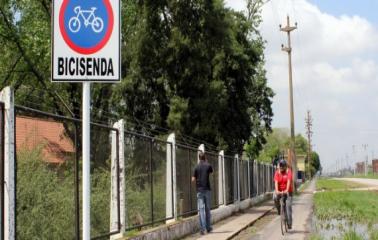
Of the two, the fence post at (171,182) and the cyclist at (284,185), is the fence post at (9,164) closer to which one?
the fence post at (171,182)

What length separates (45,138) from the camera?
8.86 m

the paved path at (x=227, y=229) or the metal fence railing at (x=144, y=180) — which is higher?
the metal fence railing at (x=144, y=180)

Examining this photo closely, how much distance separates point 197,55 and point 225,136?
409cm

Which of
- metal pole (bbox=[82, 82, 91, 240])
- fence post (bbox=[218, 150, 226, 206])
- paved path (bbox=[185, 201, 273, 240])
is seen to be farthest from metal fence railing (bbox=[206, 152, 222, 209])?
metal pole (bbox=[82, 82, 91, 240])

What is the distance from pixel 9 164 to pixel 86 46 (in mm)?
2950

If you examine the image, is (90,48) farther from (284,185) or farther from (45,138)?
(284,185)

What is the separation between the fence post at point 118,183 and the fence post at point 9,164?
4273 mm

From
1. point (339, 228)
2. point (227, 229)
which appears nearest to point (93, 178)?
point (227, 229)

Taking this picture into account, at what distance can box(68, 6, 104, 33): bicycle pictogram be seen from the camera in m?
5.26

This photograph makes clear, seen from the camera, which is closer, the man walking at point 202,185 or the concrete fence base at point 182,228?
the concrete fence base at point 182,228

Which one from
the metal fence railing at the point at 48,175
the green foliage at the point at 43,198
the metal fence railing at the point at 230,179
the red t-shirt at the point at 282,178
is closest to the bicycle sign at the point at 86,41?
the metal fence railing at the point at 48,175

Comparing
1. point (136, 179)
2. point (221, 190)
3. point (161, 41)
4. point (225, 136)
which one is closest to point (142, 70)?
point (161, 41)

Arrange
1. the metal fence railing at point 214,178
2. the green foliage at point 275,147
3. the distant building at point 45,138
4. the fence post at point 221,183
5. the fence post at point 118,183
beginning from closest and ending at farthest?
the distant building at point 45,138 → the fence post at point 118,183 → the metal fence railing at point 214,178 → the fence post at point 221,183 → the green foliage at point 275,147

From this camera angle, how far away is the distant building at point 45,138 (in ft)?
26.8
